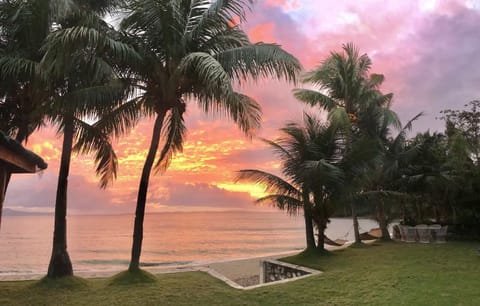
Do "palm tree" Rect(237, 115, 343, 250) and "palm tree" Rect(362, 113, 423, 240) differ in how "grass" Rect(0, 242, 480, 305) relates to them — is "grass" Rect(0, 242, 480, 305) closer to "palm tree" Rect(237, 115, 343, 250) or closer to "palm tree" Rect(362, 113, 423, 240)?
"palm tree" Rect(237, 115, 343, 250)

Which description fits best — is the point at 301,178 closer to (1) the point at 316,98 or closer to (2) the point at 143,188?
(2) the point at 143,188

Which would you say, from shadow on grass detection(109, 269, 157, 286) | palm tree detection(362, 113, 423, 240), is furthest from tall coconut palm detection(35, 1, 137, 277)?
palm tree detection(362, 113, 423, 240)

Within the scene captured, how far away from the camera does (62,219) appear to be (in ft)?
30.0

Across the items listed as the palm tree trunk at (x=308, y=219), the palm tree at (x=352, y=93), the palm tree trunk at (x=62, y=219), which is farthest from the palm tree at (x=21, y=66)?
the palm tree at (x=352, y=93)

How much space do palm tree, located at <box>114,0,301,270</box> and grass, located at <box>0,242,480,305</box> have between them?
113 cm

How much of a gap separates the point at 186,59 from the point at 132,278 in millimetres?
4640

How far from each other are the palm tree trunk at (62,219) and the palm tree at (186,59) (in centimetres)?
148

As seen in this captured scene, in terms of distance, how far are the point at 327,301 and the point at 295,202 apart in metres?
6.51

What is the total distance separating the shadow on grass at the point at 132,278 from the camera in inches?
331

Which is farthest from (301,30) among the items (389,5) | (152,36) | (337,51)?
(337,51)

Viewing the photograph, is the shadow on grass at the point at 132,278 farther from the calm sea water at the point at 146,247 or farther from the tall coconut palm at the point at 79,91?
the calm sea water at the point at 146,247

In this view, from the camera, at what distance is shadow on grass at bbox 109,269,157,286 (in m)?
8.41

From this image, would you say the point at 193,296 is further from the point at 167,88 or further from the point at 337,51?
the point at 337,51

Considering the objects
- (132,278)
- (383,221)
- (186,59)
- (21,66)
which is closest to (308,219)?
(383,221)
